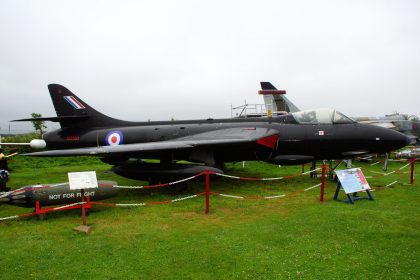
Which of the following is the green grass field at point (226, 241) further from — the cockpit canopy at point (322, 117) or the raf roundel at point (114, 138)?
the raf roundel at point (114, 138)

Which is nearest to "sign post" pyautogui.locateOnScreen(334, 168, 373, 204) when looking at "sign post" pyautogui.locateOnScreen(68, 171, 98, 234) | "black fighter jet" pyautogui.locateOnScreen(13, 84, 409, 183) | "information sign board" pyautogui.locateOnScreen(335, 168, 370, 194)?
"information sign board" pyautogui.locateOnScreen(335, 168, 370, 194)

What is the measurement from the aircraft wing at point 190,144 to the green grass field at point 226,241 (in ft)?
4.69

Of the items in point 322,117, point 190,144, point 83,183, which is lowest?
point 83,183

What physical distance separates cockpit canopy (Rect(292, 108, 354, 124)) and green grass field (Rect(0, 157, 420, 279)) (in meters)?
2.76

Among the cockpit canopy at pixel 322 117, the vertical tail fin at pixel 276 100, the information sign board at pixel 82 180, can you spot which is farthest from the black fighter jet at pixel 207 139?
the vertical tail fin at pixel 276 100

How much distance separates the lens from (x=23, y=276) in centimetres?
372

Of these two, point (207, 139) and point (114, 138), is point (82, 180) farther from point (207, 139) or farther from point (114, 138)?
point (114, 138)

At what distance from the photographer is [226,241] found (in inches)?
187

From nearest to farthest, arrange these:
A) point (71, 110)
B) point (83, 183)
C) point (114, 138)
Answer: point (83, 183)
point (114, 138)
point (71, 110)

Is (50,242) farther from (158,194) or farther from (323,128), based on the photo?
(323,128)

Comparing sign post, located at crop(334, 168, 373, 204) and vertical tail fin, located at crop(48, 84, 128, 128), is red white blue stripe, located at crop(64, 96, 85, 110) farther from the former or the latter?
sign post, located at crop(334, 168, 373, 204)

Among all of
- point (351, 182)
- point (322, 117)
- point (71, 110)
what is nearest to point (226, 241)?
point (351, 182)

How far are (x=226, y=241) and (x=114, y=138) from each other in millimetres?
7094

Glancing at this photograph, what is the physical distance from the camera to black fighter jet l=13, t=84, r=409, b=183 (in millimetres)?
8430
